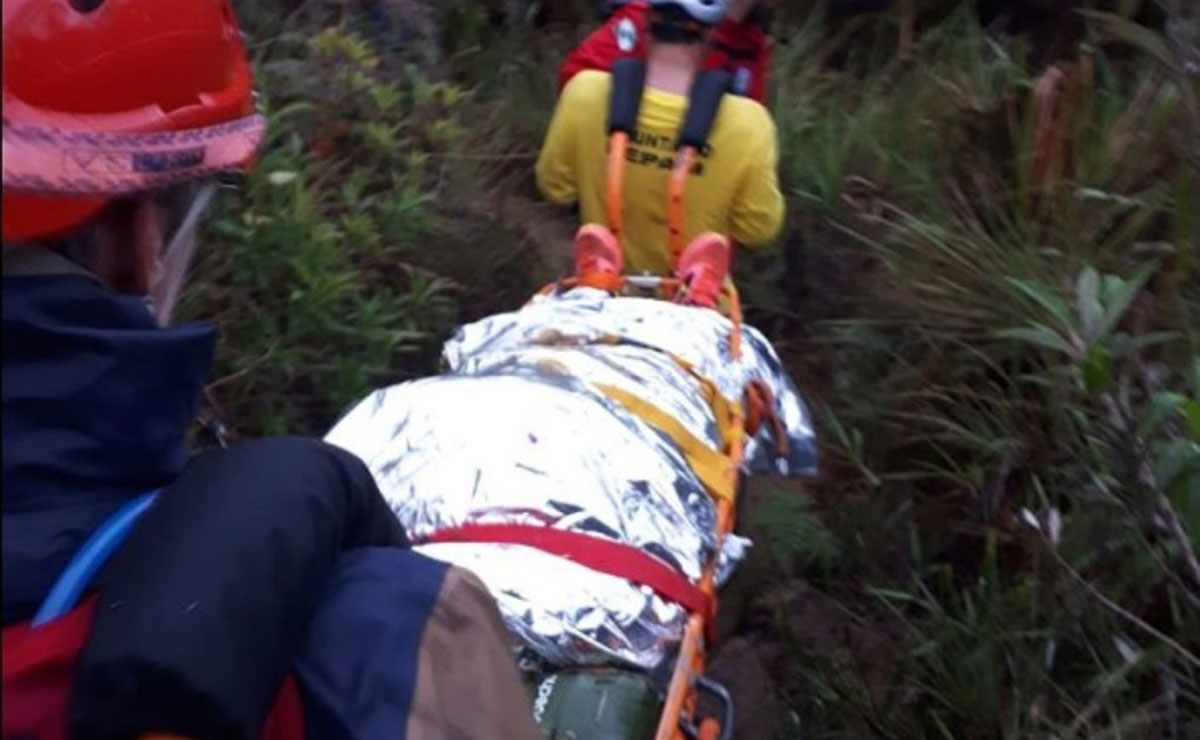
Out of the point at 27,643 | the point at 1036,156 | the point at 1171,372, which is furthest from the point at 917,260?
the point at 27,643

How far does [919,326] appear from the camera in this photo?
5062 mm

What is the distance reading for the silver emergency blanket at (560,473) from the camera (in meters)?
2.77

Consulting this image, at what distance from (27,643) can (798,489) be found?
12.3 ft

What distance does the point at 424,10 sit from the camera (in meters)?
6.23

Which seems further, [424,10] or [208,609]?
[424,10]

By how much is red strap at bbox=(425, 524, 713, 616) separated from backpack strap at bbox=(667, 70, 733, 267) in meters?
1.78

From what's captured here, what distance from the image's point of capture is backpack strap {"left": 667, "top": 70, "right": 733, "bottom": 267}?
4.53 meters

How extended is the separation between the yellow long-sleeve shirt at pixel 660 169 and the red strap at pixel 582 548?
190 centimetres

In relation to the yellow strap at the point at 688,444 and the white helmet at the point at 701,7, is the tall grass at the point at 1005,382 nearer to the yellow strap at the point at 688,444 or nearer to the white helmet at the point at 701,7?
the yellow strap at the point at 688,444

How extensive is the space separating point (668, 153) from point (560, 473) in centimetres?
184

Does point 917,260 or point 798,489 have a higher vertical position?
point 917,260

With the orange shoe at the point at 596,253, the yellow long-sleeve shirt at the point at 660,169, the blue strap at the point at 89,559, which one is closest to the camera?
the blue strap at the point at 89,559

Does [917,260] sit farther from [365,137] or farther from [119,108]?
[119,108]

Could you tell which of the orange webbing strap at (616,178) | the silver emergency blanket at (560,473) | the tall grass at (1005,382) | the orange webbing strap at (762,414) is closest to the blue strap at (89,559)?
the silver emergency blanket at (560,473)
